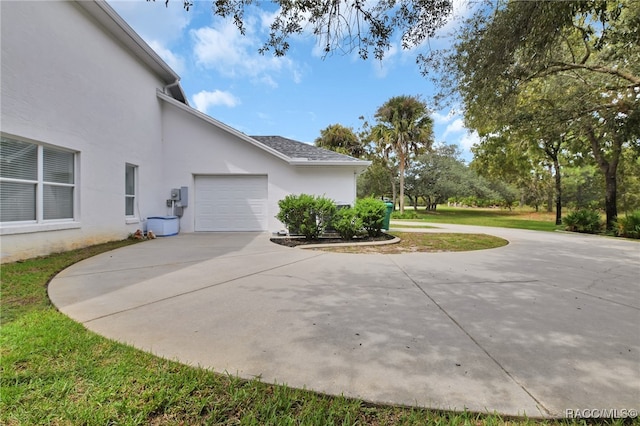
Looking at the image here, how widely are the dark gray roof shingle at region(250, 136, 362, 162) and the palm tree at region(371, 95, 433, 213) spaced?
42.7 ft

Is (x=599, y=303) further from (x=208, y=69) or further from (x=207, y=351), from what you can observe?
(x=208, y=69)

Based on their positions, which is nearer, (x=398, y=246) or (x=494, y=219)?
(x=398, y=246)

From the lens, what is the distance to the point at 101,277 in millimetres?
4613

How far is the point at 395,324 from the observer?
118 inches

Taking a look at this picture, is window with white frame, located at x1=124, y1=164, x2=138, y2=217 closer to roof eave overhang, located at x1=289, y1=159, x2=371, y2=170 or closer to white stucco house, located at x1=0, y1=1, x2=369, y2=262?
white stucco house, located at x1=0, y1=1, x2=369, y2=262

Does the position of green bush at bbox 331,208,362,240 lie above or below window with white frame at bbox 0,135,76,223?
below

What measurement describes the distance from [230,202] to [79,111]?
5.26 metres

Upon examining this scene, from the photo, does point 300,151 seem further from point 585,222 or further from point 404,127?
point 404,127

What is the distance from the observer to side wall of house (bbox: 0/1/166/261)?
5590mm

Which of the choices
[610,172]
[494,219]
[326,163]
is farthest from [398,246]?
[494,219]

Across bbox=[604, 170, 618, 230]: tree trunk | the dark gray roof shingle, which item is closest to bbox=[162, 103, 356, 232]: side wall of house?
the dark gray roof shingle

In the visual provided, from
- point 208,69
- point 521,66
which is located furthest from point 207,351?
point 208,69

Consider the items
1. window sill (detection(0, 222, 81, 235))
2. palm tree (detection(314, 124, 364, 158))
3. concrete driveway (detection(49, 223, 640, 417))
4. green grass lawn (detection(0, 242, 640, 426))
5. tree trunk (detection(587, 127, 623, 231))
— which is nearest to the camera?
green grass lawn (detection(0, 242, 640, 426))

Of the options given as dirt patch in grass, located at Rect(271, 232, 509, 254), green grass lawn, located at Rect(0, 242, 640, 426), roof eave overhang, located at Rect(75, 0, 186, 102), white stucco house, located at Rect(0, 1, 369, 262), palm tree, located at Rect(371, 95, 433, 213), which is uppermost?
palm tree, located at Rect(371, 95, 433, 213)
